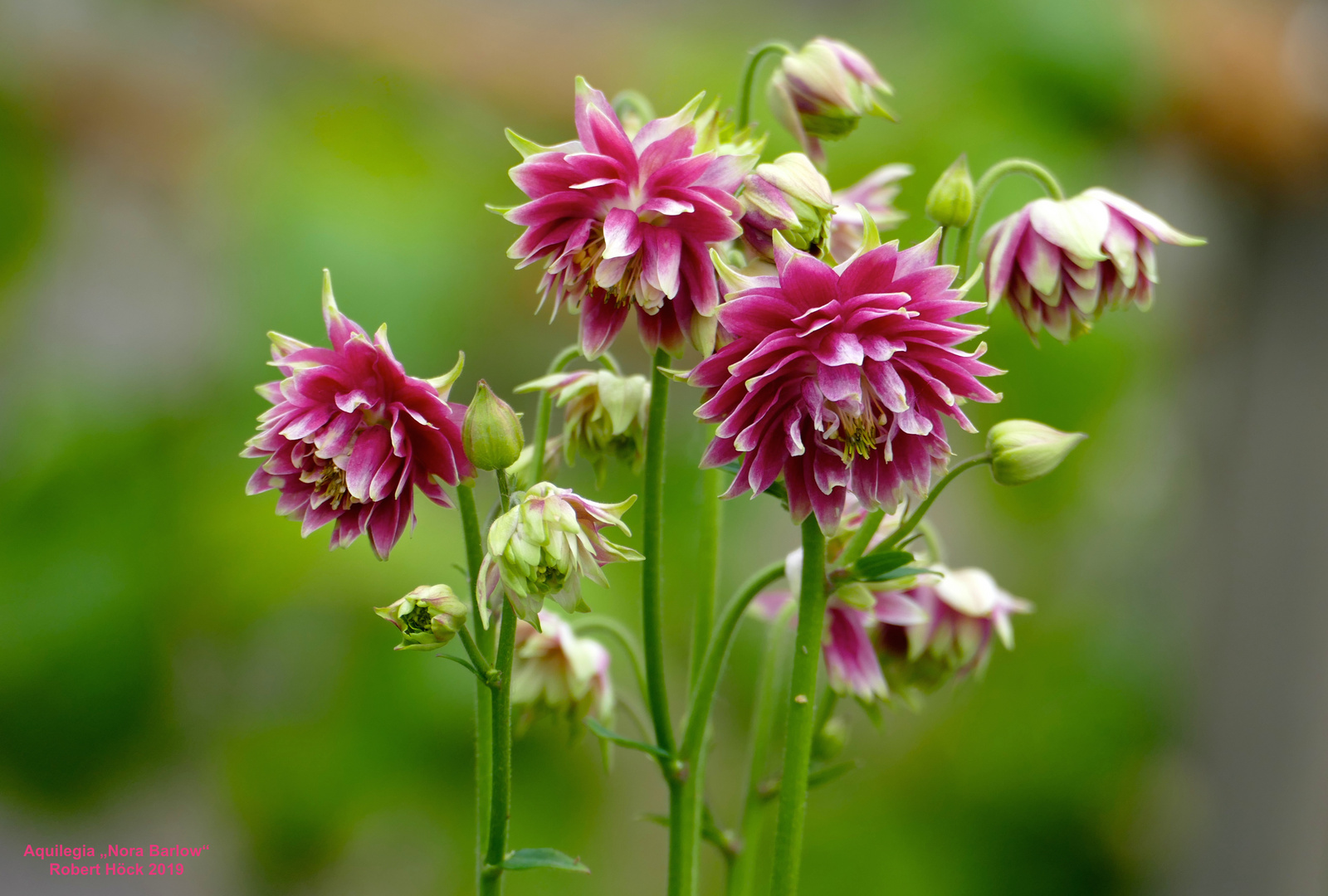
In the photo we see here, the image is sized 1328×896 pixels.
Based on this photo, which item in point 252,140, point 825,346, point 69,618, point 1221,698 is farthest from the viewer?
point 1221,698

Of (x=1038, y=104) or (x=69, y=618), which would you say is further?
(x=1038, y=104)

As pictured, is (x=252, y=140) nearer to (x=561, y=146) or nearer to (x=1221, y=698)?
(x=561, y=146)

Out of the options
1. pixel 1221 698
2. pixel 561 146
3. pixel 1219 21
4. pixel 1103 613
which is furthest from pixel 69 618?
pixel 1219 21

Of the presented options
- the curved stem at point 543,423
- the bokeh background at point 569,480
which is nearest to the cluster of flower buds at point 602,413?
the curved stem at point 543,423

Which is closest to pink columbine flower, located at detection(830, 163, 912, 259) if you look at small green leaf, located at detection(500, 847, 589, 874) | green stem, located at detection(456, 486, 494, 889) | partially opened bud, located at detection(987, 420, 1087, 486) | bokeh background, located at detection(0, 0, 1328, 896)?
partially opened bud, located at detection(987, 420, 1087, 486)

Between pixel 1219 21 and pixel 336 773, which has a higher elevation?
pixel 1219 21

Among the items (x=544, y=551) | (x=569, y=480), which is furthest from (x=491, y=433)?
(x=569, y=480)

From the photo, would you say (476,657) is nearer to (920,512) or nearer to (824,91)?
(920,512)
